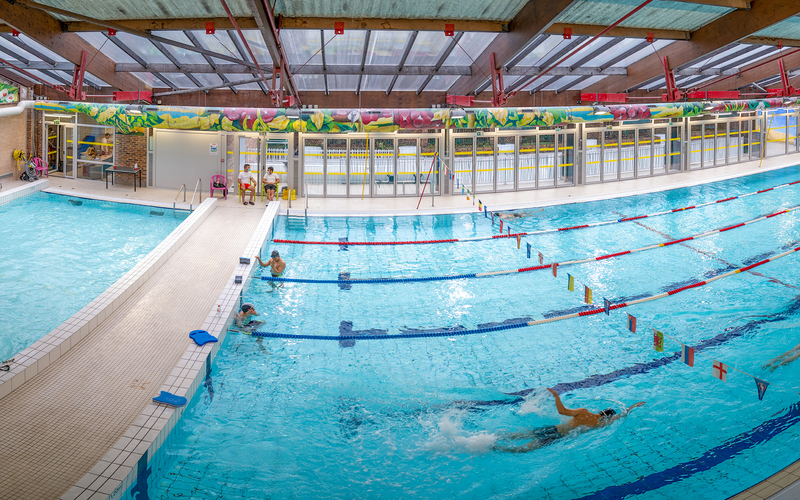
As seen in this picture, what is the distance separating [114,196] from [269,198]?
4.23m

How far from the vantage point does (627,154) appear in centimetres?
1989

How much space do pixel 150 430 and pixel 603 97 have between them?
15495mm

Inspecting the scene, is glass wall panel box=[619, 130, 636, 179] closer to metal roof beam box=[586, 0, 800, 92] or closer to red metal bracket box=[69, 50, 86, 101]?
metal roof beam box=[586, 0, 800, 92]

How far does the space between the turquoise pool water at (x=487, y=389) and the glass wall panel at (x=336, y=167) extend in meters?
6.19

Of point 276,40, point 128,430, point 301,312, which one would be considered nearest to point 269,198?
point 276,40

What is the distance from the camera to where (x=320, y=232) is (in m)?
12.8

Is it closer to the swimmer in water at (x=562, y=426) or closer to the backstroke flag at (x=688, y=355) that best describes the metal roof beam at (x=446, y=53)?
the backstroke flag at (x=688, y=355)

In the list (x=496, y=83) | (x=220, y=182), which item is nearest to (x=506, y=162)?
(x=496, y=83)

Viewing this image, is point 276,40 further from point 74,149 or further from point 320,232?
point 74,149

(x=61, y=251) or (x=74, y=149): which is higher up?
(x=74, y=149)

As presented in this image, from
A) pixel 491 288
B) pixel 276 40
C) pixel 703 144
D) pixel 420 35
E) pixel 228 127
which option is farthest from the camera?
pixel 703 144

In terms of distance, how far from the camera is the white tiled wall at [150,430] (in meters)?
4.15

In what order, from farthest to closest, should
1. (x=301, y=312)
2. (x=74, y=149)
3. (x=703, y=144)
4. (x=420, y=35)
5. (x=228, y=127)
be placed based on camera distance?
1. (x=703, y=144)
2. (x=74, y=149)
3. (x=228, y=127)
4. (x=420, y=35)
5. (x=301, y=312)

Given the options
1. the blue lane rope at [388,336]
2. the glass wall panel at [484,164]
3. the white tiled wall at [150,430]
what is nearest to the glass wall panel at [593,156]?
the glass wall panel at [484,164]
